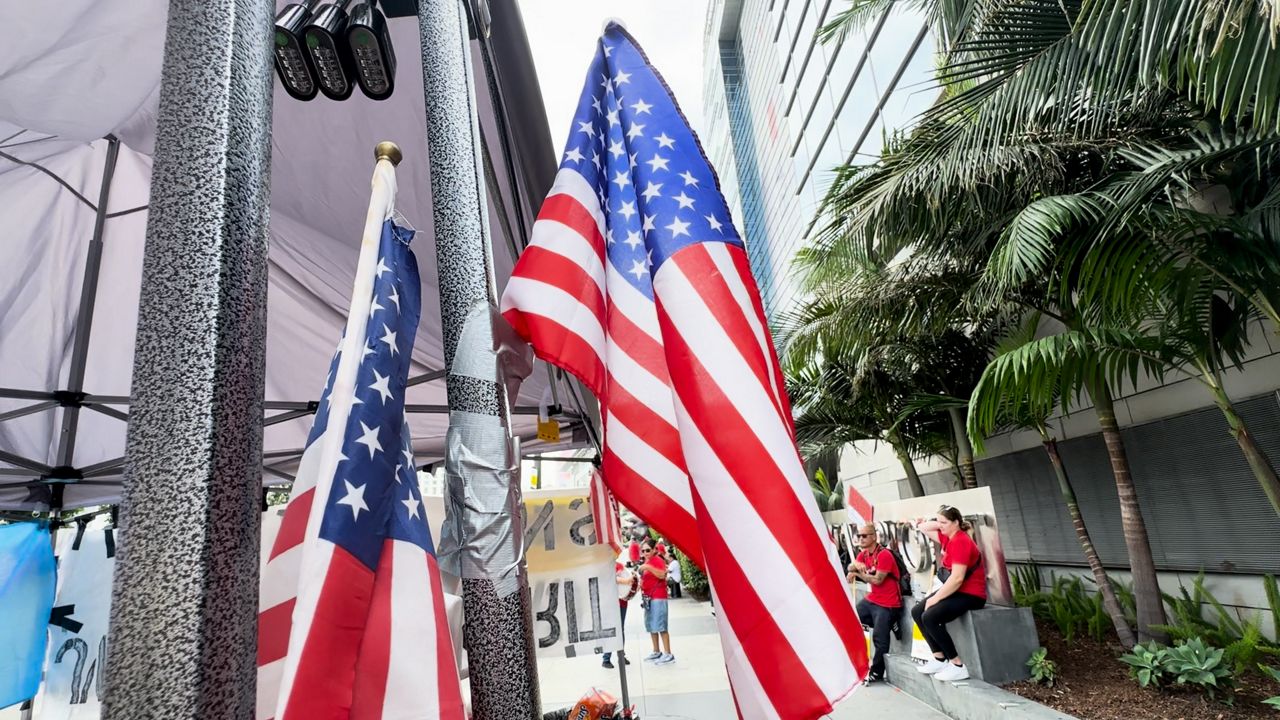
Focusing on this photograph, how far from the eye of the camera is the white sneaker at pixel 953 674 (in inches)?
263

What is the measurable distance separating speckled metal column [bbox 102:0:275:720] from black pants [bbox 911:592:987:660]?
24.5 ft

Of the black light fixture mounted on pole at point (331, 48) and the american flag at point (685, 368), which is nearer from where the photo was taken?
the american flag at point (685, 368)

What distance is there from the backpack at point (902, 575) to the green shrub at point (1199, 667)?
3266 millimetres

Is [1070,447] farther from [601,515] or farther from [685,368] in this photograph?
[685,368]

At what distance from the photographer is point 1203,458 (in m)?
6.97

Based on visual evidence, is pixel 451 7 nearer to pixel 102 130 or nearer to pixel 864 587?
pixel 102 130

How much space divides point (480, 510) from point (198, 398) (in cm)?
63

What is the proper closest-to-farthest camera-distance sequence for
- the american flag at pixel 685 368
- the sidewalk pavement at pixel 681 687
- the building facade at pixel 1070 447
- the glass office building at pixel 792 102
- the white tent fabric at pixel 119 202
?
the american flag at pixel 685 368 → the white tent fabric at pixel 119 202 → the building facade at pixel 1070 447 → the sidewalk pavement at pixel 681 687 → the glass office building at pixel 792 102

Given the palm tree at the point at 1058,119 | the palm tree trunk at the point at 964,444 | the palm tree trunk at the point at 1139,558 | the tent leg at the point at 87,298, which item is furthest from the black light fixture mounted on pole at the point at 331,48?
the palm tree trunk at the point at 964,444

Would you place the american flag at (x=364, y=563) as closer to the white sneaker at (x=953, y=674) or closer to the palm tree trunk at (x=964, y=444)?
the white sneaker at (x=953, y=674)

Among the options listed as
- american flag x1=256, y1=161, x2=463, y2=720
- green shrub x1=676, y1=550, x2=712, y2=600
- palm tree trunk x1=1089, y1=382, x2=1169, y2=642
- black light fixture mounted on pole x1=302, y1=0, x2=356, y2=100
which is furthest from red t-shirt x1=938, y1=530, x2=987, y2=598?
green shrub x1=676, y1=550, x2=712, y2=600

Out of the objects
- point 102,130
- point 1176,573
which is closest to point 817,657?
point 102,130

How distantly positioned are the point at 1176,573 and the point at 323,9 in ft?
31.6

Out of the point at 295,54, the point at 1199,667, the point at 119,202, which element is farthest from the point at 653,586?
the point at 295,54
